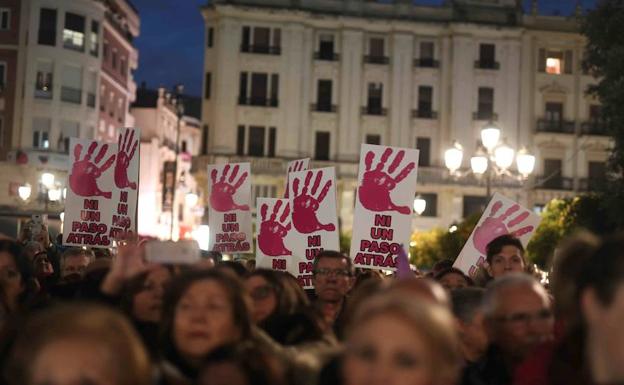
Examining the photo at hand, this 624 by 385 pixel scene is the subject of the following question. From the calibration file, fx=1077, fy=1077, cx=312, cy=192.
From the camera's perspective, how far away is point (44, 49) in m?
51.6

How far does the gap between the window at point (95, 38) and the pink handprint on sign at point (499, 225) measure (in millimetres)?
43478

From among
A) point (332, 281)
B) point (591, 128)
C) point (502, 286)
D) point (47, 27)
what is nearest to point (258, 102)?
point (47, 27)

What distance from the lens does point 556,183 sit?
181 feet

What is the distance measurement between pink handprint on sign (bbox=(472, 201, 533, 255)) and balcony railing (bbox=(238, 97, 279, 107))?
134 feet

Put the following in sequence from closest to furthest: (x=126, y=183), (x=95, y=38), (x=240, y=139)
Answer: (x=126, y=183) < (x=240, y=139) < (x=95, y=38)

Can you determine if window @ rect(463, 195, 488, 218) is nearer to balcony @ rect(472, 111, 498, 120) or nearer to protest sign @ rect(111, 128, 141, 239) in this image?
balcony @ rect(472, 111, 498, 120)

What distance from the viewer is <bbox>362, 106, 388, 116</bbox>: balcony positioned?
54438 millimetres

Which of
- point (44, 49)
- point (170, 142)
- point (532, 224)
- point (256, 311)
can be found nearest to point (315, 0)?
point (44, 49)

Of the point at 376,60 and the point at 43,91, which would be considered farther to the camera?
the point at 376,60

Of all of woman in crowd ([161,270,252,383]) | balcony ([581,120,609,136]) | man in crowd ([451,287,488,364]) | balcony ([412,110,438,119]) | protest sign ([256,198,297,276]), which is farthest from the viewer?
balcony ([581,120,609,136])

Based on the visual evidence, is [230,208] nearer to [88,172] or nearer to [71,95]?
[88,172]

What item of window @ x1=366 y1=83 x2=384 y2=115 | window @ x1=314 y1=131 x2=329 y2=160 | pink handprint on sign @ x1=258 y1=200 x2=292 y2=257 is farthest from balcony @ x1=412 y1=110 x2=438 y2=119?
pink handprint on sign @ x1=258 y1=200 x2=292 y2=257

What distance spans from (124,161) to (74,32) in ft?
138

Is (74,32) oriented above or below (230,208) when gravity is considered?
above
